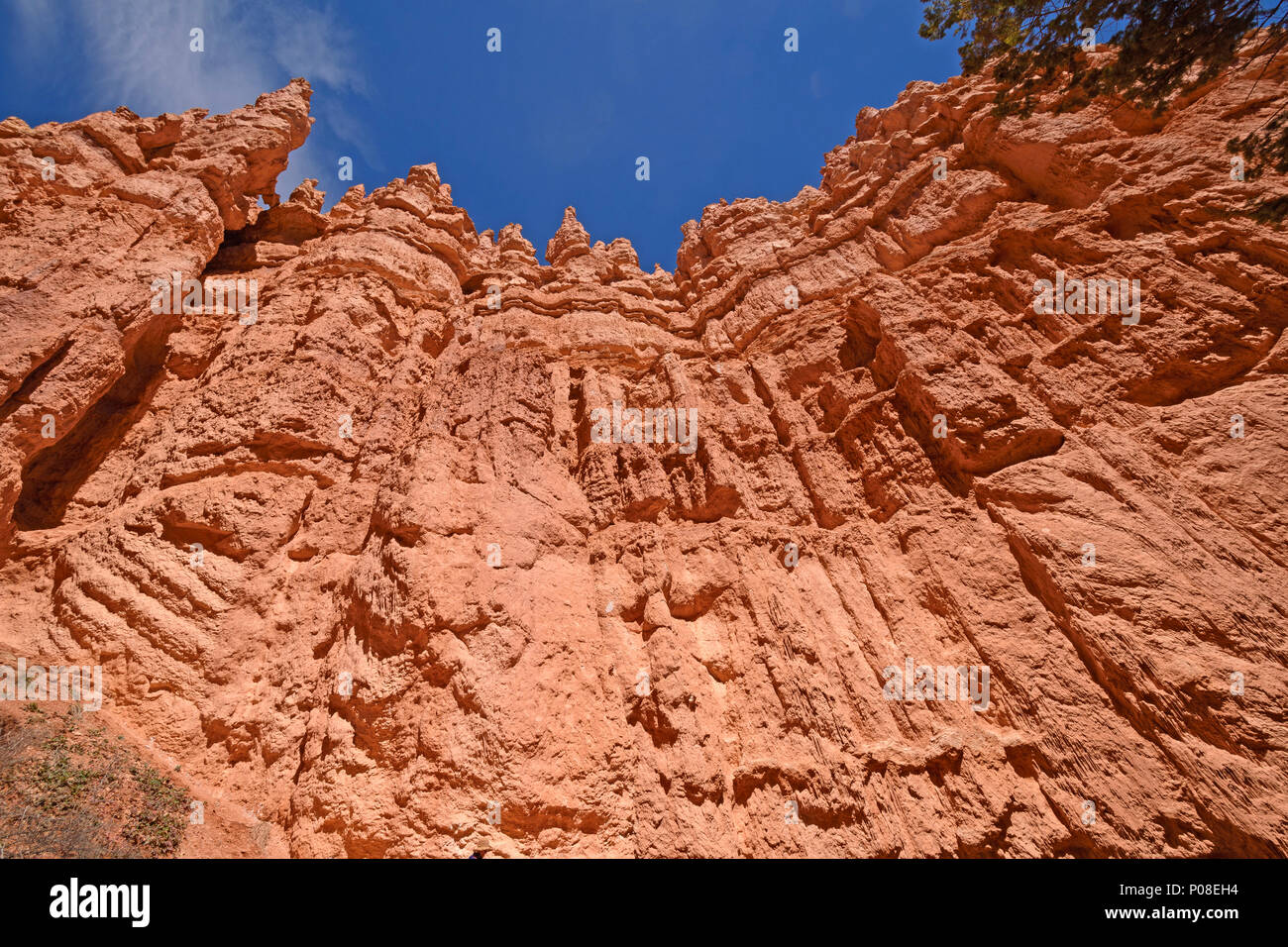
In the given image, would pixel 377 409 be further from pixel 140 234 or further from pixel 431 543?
pixel 140 234

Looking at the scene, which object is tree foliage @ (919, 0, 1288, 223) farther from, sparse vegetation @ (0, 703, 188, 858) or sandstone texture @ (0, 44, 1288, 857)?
sparse vegetation @ (0, 703, 188, 858)

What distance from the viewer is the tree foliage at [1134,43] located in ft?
27.3

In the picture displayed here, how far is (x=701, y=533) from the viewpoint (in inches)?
534

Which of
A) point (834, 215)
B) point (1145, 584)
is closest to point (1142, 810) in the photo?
point (1145, 584)

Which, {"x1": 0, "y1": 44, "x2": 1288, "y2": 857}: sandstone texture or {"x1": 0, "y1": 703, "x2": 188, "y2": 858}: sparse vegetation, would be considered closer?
{"x1": 0, "y1": 703, "x2": 188, "y2": 858}: sparse vegetation

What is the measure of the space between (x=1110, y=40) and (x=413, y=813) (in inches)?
639

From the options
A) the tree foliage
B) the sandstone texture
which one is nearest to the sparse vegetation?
the sandstone texture

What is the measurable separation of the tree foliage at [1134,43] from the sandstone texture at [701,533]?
4348mm

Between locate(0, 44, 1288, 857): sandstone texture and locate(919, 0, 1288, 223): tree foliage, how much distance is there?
14.3ft

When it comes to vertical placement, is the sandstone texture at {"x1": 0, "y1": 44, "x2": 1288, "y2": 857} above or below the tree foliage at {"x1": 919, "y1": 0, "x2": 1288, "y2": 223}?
below

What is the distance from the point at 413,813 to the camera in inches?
346

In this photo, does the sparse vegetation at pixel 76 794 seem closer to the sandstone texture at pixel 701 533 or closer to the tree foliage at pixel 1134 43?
the sandstone texture at pixel 701 533

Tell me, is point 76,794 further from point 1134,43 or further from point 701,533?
point 1134,43

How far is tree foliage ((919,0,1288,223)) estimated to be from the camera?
834 centimetres
